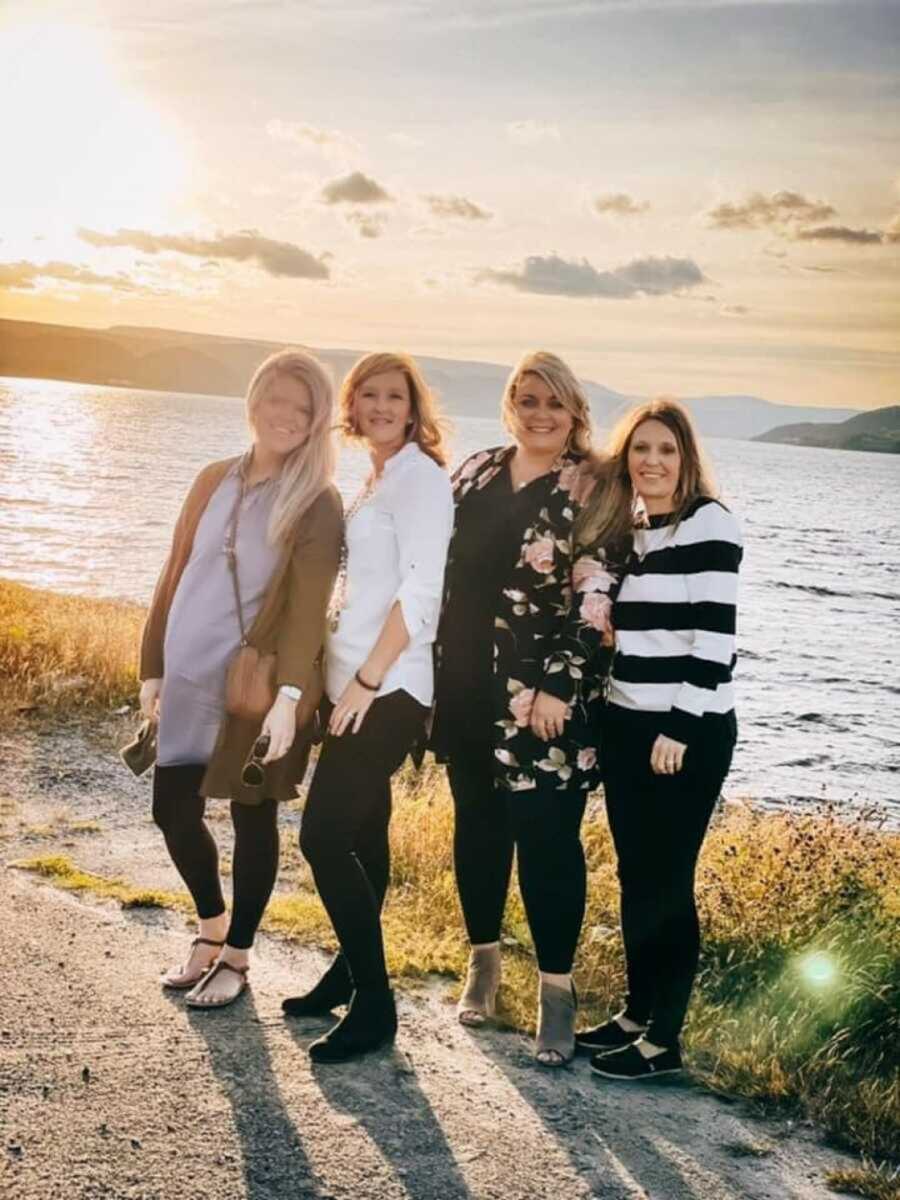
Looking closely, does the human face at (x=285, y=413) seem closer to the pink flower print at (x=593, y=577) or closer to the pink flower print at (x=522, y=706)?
the pink flower print at (x=593, y=577)

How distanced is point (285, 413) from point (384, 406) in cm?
39

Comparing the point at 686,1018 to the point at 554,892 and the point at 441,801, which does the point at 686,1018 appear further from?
the point at 441,801

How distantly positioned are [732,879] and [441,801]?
118 inches

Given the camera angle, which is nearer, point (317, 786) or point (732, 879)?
point (317, 786)

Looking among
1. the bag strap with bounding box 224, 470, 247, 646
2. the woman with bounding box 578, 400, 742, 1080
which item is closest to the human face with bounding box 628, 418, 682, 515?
the woman with bounding box 578, 400, 742, 1080

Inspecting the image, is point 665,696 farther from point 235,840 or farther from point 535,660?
point 235,840

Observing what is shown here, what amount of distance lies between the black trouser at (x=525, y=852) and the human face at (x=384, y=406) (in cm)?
124

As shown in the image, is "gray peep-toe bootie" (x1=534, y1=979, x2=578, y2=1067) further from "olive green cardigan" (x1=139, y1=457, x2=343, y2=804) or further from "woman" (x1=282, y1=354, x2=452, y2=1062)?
"olive green cardigan" (x1=139, y1=457, x2=343, y2=804)

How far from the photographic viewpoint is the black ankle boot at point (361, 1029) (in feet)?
13.9

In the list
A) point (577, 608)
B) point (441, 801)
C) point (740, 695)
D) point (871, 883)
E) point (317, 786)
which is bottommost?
point (740, 695)

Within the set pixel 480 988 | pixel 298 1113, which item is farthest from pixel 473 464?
pixel 298 1113

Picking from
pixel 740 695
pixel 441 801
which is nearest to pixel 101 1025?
pixel 441 801

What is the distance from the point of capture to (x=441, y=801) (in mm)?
8820

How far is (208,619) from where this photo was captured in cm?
442
